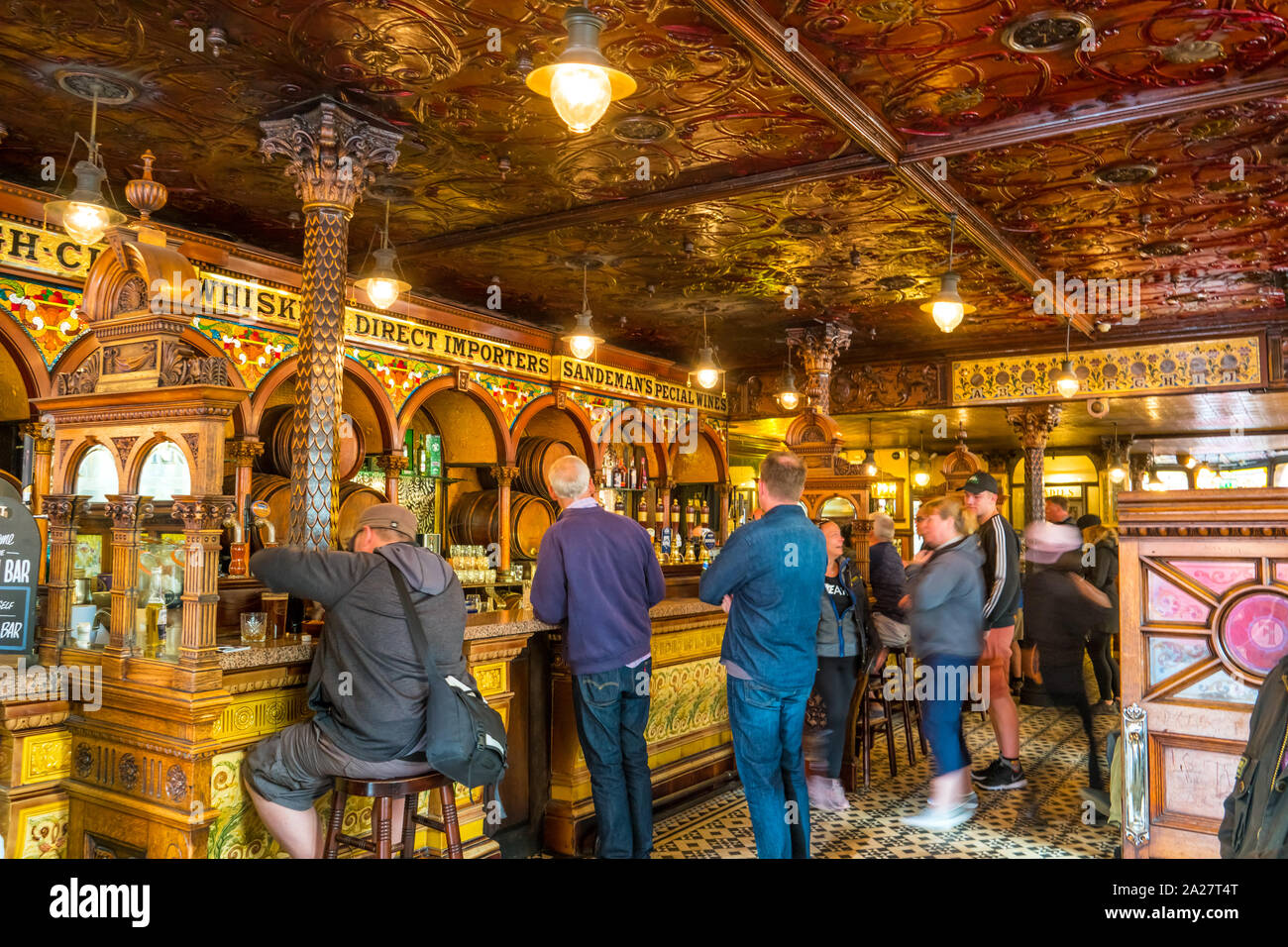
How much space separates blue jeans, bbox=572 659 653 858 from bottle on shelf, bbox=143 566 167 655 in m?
1.73

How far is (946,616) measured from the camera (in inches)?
185

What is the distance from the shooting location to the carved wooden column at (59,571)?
388cm

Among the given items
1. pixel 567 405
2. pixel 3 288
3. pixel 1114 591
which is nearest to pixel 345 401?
pixel 567 405

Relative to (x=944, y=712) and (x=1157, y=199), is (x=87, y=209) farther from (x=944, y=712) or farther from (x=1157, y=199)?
(x=1157, y=199)

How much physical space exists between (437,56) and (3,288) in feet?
11.2

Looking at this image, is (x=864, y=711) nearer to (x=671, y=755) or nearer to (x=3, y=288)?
(x=671, y=755)

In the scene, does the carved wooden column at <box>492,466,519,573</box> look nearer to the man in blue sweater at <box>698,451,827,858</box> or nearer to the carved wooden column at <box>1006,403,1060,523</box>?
the man in blue sweater at <box>698,451,827,858</box>

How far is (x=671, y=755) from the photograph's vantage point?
5672mm

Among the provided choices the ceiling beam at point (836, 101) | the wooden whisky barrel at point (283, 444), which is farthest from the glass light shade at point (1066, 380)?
the wooden whisky barrel at point (283, 444)

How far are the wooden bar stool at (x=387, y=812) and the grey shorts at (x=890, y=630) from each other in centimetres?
344

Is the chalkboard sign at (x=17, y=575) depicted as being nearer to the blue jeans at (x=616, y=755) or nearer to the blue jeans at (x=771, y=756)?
the blue jeans at (x=616, y=755)

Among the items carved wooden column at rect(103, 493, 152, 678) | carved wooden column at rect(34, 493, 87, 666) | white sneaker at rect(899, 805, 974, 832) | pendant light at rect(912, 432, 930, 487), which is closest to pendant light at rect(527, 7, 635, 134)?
carved wooden column at rect(103, 493, 152, 678)

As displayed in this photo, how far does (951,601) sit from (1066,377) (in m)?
6.46

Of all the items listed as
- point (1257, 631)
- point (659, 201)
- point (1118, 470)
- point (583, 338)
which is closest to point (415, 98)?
point (659, 201)
